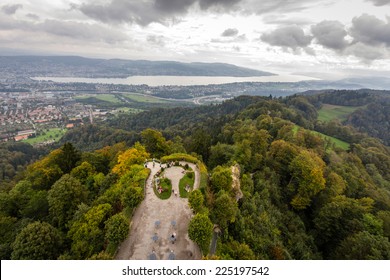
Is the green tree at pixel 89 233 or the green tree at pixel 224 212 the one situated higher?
the green tree at pixel 224 212

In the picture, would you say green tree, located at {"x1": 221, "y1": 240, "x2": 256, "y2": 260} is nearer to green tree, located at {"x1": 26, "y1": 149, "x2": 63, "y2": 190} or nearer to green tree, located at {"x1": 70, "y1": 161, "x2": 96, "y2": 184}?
green tree, located at {"x1": 70, "y1": 161, "x2": 96, "y2": 184}

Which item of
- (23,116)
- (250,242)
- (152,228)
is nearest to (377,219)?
(250,242)

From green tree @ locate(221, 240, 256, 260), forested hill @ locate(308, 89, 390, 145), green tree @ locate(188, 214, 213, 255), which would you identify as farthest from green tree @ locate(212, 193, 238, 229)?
forested hill @ locate(308, 89, 390, 145)

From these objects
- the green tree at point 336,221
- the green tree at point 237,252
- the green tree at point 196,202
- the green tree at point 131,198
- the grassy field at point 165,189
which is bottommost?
the green tree at point 336,221

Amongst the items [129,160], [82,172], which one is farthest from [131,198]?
[82,172]

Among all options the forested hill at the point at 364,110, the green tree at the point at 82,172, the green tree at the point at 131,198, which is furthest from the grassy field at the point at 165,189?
the forested hill at the point at 364,110

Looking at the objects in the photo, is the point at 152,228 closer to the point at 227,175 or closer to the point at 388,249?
the point at 227,175

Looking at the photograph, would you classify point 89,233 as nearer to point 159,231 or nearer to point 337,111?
point 159,231

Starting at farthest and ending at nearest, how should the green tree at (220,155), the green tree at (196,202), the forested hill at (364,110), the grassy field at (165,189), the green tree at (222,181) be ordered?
the forested hill at (364,110)
the green tree at (220,155)
the green tree at (222,181)
the grassy field at (165,189)
the green tree at (196,202)

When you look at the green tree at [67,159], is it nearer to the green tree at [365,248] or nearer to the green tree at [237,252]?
the green tree at [237,252]

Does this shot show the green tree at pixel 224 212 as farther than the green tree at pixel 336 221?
No
